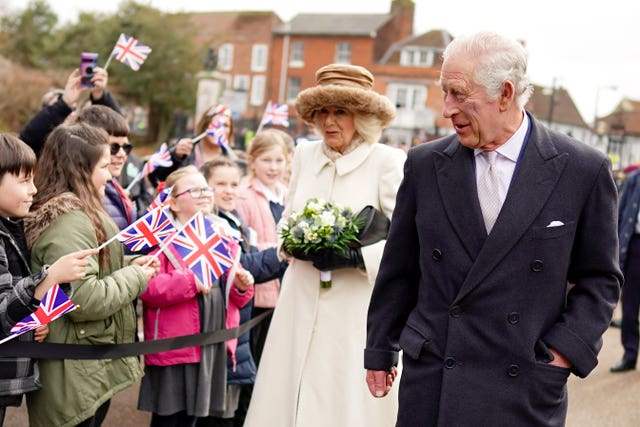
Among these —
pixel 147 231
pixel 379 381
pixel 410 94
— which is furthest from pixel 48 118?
pixel 410 94

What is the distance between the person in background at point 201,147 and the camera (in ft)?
21.3

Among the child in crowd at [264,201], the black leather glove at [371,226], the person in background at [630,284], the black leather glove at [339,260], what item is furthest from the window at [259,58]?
the black leather glove at [339,260]

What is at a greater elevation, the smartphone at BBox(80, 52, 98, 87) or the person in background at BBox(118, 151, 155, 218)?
the smartphone at BBox(80, 52, 98, 87)

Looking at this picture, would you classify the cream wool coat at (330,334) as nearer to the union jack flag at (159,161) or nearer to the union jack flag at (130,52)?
the union jack flag at (159,161)

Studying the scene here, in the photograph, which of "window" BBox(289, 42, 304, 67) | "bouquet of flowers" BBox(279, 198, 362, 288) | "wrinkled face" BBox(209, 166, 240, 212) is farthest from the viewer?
"window" BBox(289, 42, 304, 67)

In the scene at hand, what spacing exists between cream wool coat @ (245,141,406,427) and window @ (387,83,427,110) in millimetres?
51748

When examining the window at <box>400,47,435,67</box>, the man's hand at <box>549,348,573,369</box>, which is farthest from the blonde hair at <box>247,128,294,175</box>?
the window at <box>400,47,435,67</box>

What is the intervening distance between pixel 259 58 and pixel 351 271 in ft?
189

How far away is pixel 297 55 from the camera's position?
59375mm

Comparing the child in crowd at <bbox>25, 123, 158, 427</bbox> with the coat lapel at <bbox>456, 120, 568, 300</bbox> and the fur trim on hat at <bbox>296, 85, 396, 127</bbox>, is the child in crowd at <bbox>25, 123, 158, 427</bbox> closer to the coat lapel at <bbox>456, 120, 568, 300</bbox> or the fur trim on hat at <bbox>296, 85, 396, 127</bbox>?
the fur trim on hat at <bbox>296, 85, 396, 127</bbox>

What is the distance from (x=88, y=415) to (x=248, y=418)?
1299mm

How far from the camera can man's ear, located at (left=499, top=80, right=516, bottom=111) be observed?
276 centimetres

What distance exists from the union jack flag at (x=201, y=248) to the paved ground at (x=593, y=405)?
2.05 meters

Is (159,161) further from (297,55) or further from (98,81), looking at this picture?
(297,55)
